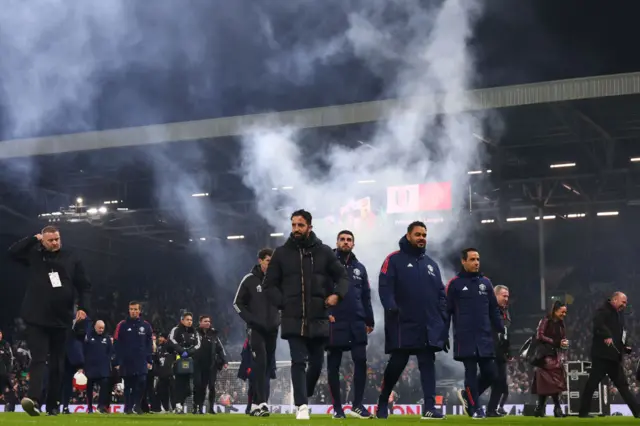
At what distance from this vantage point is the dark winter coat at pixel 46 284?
34.1 ft

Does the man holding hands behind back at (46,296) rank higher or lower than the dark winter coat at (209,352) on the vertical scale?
higher

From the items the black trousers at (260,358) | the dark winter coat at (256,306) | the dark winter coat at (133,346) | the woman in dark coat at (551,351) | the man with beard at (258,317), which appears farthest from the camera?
the dark winter coat at (133,346)

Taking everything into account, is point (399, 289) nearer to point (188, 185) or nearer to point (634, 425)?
point (634, 425)

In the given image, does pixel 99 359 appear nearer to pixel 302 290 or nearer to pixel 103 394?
pixel 103 394

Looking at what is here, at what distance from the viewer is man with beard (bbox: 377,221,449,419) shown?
1039 centimetres

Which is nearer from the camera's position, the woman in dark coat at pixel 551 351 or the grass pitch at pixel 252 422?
the grass pitch at pixel 252 422

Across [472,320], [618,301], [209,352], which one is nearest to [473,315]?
[472,320]

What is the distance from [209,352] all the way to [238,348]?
19058 mm

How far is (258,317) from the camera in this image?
496 inches

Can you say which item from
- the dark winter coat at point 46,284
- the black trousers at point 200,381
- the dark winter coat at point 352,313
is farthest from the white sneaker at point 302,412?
the black trousers at point 200,381

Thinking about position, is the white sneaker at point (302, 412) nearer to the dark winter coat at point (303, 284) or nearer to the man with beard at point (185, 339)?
the dark winter coat at point (303, 284)

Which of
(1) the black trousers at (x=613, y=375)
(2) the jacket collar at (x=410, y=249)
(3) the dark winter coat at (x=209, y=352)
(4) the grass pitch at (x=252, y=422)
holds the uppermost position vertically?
(2) the jacket collar at (x=410, y=249)

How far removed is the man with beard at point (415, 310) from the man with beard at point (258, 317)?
2.22m

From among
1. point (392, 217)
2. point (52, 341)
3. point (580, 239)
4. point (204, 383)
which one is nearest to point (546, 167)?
point (392, 217)
